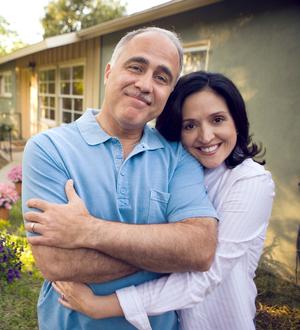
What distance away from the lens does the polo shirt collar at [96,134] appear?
147cm

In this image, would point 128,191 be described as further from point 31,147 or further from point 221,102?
point 221,102

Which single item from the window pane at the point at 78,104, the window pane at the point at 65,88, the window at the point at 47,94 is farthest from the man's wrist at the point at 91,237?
the window at the point at 47,94

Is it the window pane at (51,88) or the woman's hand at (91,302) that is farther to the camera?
the window pane at (51,88)

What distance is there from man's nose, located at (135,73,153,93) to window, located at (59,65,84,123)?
7563 mm

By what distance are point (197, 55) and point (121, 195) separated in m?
4.28

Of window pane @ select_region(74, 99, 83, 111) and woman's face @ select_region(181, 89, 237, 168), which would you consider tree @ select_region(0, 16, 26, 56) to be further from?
woman's face @ select_region(181, 89, 237, 168)

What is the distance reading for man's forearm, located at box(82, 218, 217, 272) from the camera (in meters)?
1.24

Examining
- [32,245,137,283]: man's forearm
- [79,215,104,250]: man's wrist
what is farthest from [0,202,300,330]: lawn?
[79,215,104,250]: man's wrist

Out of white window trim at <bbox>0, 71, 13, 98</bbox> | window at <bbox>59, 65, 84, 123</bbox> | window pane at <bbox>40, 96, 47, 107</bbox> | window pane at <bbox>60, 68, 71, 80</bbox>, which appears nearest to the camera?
window at <bbox>59, 65, 84, 123</bbox>

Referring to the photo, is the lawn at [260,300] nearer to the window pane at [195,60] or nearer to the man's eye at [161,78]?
the man's eye at [161,78]

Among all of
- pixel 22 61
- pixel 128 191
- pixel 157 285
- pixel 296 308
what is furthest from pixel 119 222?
pixel 22 61

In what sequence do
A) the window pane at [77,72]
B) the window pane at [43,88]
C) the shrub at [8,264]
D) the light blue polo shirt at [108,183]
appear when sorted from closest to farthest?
the light blue polo shirt at [108,183] → the shrub at [8,264] → the window pane at [77,72] → the window pane at [43,88]

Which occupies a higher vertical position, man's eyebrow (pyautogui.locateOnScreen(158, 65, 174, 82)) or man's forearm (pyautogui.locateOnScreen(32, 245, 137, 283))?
man's eyebrow (pyautogui.locateOnScreen(158, 65, 174, 82))

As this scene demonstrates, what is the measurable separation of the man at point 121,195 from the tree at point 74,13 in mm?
28527
